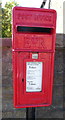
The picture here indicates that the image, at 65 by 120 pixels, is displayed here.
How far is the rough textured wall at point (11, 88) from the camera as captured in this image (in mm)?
2125

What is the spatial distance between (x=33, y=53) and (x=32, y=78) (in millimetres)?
337

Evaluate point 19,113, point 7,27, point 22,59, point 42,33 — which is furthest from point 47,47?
point 7,27

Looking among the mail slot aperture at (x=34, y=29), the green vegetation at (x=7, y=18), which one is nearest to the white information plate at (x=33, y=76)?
the mail slot aperture at (x=34, y=29)

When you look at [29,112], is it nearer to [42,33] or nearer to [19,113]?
[19,113]

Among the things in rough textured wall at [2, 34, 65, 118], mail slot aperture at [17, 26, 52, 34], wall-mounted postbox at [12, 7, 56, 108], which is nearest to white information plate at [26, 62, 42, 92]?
wall-mounted postbox at [12, 7, 56, 108]

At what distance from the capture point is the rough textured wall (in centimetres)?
212

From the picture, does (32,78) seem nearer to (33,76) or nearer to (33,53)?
(33,76)

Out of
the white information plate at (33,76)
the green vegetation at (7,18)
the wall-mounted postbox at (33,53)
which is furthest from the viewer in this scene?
the green vegetation at (7,18)

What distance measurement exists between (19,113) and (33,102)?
71cm

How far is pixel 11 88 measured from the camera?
7.19ft

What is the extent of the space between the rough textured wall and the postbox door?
54cm

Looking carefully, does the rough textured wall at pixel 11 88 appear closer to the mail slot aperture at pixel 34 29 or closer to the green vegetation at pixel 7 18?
the mail slot aperture at pixel 34 29

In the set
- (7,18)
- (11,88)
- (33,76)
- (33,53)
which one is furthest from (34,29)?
(7,18)

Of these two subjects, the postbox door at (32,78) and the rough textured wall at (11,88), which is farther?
the rough textured wall at (11,88)
